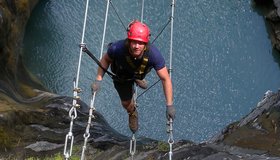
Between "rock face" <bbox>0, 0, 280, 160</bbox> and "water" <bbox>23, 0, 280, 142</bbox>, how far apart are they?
87.5 inches

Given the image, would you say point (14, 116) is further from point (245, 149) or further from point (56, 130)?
point (245, 149)

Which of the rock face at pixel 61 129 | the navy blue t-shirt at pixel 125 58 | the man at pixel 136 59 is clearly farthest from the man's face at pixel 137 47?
the rock face at pixel 61 129

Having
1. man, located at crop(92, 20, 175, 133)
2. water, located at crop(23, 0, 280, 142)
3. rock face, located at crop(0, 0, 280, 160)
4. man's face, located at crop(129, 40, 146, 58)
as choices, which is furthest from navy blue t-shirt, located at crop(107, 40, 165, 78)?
water, located at crop(23, 0, 280, 142)

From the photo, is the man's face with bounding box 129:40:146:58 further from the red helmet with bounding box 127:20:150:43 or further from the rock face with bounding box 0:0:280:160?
the rock face with bounding box 0:0:280:160

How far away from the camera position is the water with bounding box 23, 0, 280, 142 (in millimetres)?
19109

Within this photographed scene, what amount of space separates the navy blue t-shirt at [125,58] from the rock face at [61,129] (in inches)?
58.7

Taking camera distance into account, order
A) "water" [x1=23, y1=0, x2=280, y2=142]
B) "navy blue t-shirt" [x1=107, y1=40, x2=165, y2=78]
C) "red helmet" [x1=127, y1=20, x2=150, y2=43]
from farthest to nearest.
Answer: "water" [x1=23, y1=0, x2=280, y2=142] → "navy blue t-shirt" [x1=107, y1=40, x2=165, y2=78] → "red helmet" [x1=127, y1=20, x2=150, y2=43]

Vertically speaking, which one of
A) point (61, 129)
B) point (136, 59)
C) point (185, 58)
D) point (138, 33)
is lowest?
point (61, 129)

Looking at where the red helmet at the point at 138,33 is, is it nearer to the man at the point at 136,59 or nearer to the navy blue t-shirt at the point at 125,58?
the man at the point at 136,59

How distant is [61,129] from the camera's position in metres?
14.7

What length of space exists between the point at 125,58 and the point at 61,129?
26.8ft

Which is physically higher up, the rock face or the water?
the water

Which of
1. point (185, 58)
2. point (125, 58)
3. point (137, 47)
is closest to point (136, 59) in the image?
point (125, 58)

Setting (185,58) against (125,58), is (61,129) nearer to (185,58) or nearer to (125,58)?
(125,58)
